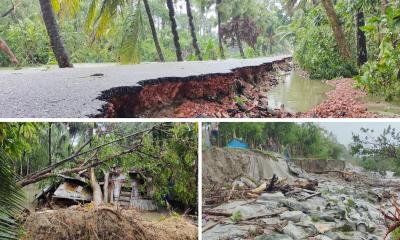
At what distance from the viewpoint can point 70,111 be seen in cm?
312

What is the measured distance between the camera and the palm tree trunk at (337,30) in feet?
23.7

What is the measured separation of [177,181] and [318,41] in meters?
6.35

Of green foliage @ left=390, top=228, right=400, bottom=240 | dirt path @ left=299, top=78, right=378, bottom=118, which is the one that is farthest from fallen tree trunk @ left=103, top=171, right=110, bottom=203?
dirt path @ left=299, top=78, right=378, bottom=118

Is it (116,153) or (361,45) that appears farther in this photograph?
(361,45)

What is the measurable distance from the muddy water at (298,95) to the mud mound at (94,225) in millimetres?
2150

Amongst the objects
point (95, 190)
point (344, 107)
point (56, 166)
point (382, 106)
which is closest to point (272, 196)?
point (95, 190)

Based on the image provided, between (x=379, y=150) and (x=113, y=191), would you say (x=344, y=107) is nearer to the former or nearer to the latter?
(x=379, y=150)

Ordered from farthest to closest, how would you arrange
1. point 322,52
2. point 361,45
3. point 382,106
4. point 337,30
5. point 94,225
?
point 322,52 < point 337,30 < point 361,45 < point 382,106 < point 94,225

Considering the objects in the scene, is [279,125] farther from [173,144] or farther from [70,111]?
[70,111]

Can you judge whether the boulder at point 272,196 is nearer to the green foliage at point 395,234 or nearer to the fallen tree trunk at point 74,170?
the green foliage at point 395,234

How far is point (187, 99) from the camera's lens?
4.46 m

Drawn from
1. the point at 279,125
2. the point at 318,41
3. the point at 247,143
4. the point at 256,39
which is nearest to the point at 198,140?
the point at 247,143

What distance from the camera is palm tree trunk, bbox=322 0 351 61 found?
284 inches

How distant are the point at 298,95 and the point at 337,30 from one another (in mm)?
1890
